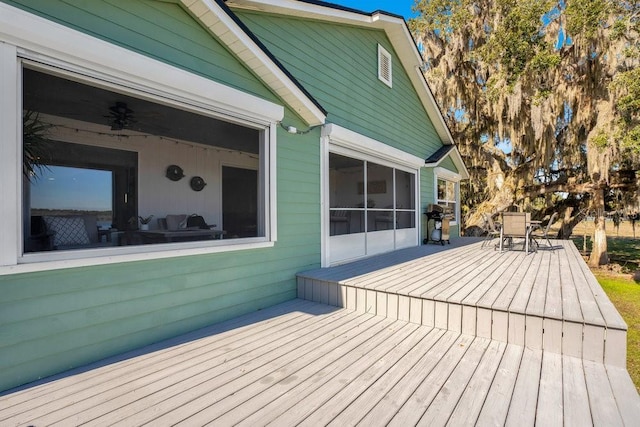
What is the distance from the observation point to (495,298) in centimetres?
319

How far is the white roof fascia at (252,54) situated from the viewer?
10.4 ft

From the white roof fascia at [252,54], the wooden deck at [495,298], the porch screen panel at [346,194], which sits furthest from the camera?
the porch screen panel at [346,194]

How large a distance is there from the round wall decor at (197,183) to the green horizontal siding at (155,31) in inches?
145

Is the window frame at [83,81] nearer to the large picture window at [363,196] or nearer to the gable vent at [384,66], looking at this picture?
the large picture window at [363,196]

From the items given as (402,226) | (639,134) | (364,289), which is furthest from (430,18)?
(364,289)

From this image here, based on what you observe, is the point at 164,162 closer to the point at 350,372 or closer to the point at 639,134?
the point at 350,372

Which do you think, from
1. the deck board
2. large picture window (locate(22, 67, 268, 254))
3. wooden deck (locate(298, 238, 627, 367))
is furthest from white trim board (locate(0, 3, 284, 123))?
wooden deck (locate(298, 238, 627, 367))

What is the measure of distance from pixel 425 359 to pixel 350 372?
65cm

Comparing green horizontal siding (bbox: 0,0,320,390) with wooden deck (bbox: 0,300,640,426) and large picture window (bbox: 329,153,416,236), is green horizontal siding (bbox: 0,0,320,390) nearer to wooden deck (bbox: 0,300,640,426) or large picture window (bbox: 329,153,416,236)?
wooden deck (bbox: 0,300,640,426)

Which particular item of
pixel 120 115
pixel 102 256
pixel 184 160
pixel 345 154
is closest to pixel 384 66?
pixel 345 154

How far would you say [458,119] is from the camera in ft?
42.7

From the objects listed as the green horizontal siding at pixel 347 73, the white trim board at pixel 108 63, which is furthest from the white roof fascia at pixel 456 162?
the white trim board at pixel 108 63

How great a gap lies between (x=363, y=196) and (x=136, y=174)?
430 centimetres

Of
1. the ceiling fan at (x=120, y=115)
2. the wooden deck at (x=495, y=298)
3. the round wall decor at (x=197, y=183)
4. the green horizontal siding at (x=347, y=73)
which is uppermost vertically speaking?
the green horizontal siding at (x=347, y=73)
